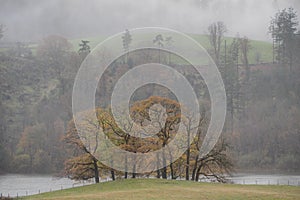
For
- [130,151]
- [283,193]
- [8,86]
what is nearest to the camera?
[283,193]

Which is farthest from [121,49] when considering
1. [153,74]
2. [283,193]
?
[283,193]

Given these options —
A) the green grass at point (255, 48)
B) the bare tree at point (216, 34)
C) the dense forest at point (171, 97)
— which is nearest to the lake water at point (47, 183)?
the dense forest at point (171, 97)

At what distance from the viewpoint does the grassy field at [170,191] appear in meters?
36.9

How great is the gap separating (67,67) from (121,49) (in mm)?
13395

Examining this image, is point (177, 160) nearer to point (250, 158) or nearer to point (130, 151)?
point (130, 151)

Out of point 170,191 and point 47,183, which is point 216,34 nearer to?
point 47,183

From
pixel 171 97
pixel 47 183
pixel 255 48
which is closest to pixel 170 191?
pixel 47 183

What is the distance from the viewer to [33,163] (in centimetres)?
8775

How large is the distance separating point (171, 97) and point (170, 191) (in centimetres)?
5406

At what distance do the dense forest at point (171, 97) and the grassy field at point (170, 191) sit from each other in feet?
97.4

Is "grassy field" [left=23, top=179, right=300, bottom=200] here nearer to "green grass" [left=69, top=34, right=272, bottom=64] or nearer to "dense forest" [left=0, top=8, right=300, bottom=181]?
"dense forest" [left=0, top=8, right=300, bottom=181]

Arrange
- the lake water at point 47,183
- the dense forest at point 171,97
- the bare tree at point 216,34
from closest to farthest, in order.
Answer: the lake water at point 47,183, the dense forest at point 171,97, the bare tree at point 216,34

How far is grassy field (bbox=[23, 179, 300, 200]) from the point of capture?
121ft

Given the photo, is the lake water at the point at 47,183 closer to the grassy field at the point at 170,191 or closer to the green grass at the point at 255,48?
the grassy field at the point at 170,191
